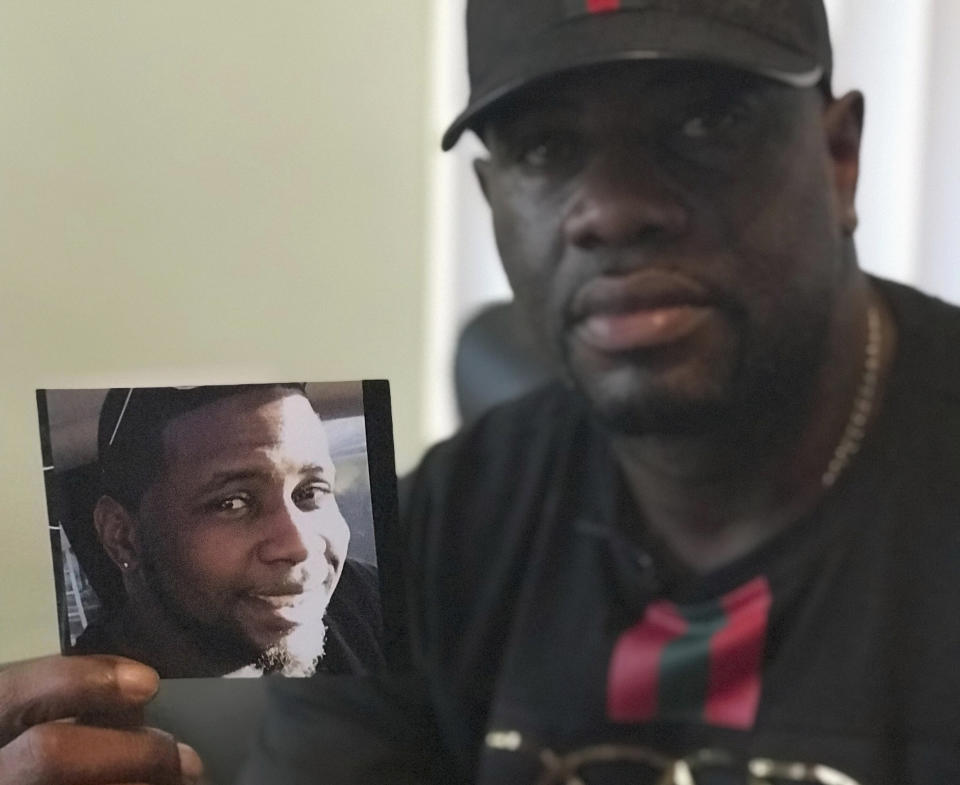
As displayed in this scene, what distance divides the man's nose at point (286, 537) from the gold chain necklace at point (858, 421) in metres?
0.35

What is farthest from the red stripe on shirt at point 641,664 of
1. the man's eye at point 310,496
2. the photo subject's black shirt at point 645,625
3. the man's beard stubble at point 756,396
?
the man's eye at point 310,496

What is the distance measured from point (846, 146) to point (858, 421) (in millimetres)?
181

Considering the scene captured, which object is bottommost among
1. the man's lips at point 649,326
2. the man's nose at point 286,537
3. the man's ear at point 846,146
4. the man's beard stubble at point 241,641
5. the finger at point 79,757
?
the finger at point 79,757

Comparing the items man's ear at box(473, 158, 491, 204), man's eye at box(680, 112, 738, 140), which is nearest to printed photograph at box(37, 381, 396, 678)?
man's ear at box(473, 158, 491, 204)

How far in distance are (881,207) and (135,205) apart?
54cm

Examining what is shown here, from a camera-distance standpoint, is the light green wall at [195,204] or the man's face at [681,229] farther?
the light green wall at [195,204]

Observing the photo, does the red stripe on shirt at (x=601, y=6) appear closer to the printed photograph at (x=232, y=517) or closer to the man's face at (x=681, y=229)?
the man's face at (x=681, y=229)

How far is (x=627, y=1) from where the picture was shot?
64 cm

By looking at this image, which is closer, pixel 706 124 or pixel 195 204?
pixel 706 124

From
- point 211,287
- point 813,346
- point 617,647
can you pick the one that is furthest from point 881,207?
point 211,287

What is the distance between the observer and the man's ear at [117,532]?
2.40 ft

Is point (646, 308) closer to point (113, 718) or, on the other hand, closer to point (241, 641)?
point (241, 641)

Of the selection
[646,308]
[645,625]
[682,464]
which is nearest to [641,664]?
[645,625]

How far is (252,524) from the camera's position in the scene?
2.34 feet
